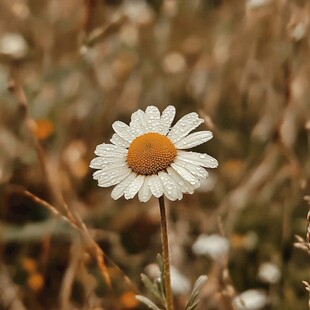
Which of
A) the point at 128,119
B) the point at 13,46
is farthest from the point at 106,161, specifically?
the point at 13,46

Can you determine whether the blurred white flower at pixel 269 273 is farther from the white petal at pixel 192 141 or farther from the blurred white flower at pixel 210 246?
the white petal at pixel 192 141

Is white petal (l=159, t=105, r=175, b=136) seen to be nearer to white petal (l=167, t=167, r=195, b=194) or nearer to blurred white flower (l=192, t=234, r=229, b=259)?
white petal (l=167, t=167, r=195, b=194)

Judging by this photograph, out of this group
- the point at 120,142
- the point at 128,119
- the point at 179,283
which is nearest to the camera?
the point at 120,142

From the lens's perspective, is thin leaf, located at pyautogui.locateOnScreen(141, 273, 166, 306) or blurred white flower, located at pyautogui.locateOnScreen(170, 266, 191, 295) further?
blurred white flower, located at pyautogui.locateOnScreen(170, 266, 191, 295)

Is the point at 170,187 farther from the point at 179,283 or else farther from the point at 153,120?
the point at 179,283

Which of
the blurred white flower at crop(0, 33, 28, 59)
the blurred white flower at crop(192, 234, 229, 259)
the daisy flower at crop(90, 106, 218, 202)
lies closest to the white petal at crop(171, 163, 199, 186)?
the daisy flower at crop(90, 106, 218, 202)

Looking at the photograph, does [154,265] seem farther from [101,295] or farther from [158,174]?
[158,174]
